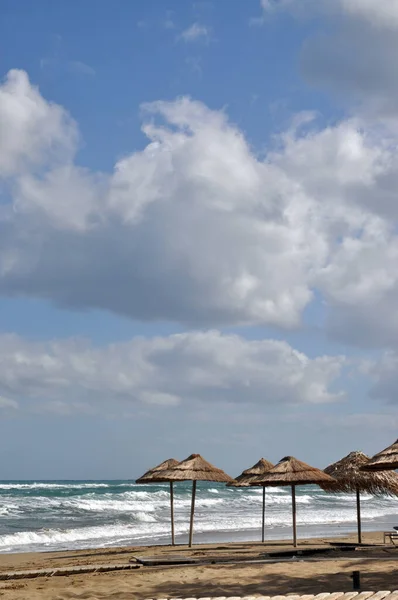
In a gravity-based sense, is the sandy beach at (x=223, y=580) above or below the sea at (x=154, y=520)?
above

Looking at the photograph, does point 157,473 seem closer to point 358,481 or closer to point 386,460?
point 358,481

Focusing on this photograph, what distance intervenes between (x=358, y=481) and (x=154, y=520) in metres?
17.6

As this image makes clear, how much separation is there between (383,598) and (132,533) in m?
23.6

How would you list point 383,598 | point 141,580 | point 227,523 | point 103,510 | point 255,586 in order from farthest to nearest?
1. point 103,510
2. point 227,523
3. point 141,580
4. point 255,586
5. point 383,598

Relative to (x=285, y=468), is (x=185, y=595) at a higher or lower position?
lower

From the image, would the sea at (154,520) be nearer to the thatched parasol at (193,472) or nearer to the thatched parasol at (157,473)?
the thatched parasol at (157,473)

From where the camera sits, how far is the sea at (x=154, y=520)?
2617cm

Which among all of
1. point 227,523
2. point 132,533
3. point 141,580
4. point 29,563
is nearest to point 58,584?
point 141,580

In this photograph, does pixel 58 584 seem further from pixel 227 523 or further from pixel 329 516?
pixel 329 516

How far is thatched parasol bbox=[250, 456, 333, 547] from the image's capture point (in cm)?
1936

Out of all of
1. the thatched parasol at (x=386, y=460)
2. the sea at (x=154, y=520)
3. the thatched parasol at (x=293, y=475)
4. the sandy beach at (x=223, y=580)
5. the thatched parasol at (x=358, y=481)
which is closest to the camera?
the sandy beach at (x=223, y=580)

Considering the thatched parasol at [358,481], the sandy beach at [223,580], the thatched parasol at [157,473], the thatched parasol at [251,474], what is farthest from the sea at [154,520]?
the sandy beach at [223,580]

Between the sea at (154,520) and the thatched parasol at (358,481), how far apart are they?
587cm

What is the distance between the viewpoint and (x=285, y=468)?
19719 millimetres
